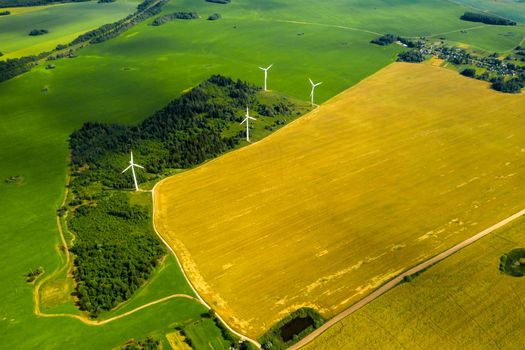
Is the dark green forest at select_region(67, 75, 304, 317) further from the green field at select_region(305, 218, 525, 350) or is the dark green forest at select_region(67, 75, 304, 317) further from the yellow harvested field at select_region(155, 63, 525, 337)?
the green field at select_region(305, 218, 525, 350)

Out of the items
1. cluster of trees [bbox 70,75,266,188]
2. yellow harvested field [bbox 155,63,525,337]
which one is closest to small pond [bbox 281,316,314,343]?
yellow harvested field [bbox 155,63,525,337]

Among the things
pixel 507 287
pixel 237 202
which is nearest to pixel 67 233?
pixel 237 202

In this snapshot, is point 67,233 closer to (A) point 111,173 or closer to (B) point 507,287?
(A) point 111,173

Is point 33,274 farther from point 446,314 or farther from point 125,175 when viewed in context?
point 446,314

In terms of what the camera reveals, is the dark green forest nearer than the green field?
No

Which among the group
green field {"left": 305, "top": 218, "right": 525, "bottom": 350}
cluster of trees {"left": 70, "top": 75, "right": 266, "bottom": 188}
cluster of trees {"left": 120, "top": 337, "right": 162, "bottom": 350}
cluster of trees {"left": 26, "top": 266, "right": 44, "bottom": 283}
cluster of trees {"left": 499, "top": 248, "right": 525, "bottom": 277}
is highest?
cluster of trees {"left": 70, "top": 75, "right": 266, "bottom": 188}

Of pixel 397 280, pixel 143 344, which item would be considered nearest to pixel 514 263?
pixel 397 280
